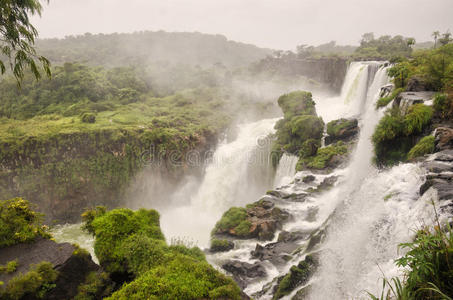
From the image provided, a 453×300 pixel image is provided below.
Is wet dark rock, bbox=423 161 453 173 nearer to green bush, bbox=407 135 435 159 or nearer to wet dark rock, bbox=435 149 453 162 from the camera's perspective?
wet dark rock, bbox=435 149 453 162

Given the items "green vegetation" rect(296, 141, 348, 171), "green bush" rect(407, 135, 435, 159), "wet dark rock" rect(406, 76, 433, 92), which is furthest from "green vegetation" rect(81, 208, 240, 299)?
"wet dark rock" rect(406, 76, 433, 92)

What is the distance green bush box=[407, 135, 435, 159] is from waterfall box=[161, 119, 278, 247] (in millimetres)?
11008

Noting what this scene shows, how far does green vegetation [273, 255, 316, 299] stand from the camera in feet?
24.4

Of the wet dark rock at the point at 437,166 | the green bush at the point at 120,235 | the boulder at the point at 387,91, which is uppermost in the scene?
the boulder at the point at 387,91

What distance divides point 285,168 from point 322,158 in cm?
326

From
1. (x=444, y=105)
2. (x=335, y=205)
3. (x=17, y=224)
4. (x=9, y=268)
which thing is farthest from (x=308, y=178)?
(x=9, y=268)

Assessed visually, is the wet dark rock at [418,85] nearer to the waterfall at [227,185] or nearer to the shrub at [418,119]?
the shrub at [418,119]

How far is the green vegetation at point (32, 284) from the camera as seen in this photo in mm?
4309

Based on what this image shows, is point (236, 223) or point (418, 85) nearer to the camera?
point (418, 85)

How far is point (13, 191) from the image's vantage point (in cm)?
1708

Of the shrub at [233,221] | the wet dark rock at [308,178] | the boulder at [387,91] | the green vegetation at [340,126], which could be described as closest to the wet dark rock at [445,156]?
the boulder at [387,91]

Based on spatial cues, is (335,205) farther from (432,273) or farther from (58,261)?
(58,261)

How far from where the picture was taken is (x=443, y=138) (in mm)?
7707

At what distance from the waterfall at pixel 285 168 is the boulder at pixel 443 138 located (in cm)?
934
